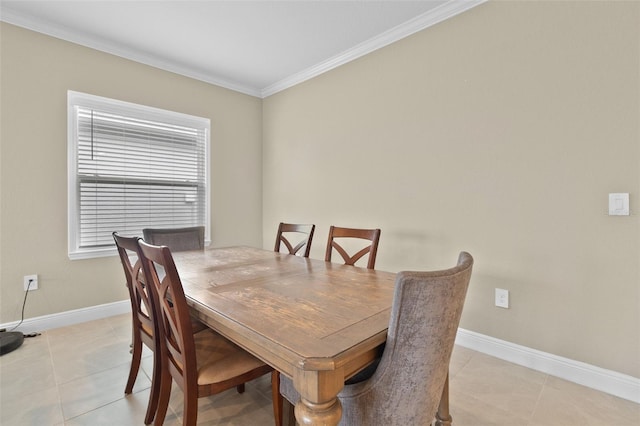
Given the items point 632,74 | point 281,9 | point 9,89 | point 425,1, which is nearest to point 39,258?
point 9,89

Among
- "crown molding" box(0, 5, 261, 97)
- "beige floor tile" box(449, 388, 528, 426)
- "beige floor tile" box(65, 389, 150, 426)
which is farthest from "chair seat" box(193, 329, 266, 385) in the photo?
"crown molding" box(0, 5, 261, 97)

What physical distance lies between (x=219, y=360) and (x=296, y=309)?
45cm

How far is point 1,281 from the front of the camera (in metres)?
2.40

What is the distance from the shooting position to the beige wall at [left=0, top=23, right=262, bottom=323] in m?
2.42

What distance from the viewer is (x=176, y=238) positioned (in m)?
2.58

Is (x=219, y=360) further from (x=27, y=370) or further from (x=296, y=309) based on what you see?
(x=27, y=370)

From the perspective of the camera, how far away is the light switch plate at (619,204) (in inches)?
65.6

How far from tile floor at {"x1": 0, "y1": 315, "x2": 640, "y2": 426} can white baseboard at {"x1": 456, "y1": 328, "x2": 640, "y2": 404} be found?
0.05 m

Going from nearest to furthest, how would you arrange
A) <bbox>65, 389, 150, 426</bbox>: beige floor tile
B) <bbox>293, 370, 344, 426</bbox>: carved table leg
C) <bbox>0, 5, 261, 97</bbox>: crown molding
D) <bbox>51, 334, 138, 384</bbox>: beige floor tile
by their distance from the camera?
<bbox>293, 370, 344, 426</bbox>: carved table leg < <bbox>65, 389, 150, 426</bbox>: beige floor tile < <bbox>51, 334, 138, 384</bbox>: beige floor tile < <bbox>0, 5, 261, 97</bbox>: crown molding

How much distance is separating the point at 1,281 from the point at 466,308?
142 inches

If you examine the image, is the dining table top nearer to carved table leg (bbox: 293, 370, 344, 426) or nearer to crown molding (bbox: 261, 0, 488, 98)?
A: carved table leg (bbox: 293, 370, 344, 426)

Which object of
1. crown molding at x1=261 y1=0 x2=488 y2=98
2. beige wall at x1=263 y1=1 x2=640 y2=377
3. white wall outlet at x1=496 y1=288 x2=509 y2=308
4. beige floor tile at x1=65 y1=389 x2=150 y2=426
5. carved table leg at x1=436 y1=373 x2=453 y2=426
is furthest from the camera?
crown molding at x1=261 y1=0 x2=488 y2=98

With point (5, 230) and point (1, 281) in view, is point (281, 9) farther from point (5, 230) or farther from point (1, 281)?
point (1, 281)

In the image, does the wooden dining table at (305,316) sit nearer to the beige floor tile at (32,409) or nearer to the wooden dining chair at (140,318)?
the wooden dining chair at (140,318)
